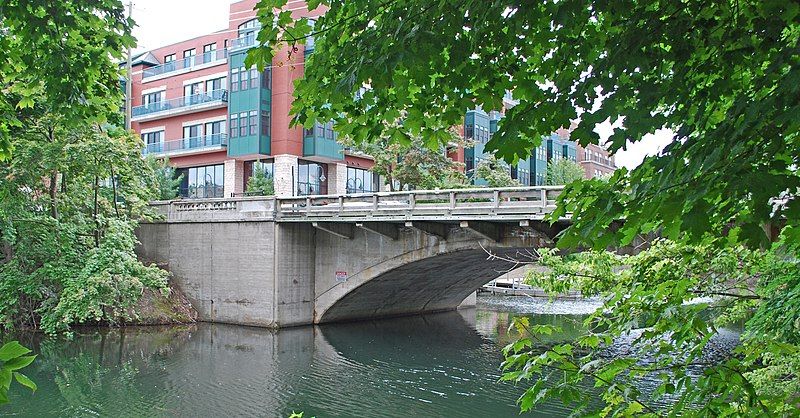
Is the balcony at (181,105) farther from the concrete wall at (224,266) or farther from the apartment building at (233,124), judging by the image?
the concrete wall at (224,266)

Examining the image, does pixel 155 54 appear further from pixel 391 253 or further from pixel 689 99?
pixel 689 99

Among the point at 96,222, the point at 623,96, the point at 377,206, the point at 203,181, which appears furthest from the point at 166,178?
the point at 623,96

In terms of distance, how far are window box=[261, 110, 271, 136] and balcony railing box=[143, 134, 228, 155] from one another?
2795 mm

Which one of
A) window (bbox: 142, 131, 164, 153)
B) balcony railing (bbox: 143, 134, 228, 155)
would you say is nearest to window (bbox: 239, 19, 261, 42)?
balcony railing (bbox: 143, 134, 228, 155)

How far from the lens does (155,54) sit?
4834 cm

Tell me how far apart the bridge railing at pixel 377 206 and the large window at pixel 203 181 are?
1012 centimetres

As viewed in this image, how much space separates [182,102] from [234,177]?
20.3 ft

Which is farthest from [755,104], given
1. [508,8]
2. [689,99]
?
[508,8]

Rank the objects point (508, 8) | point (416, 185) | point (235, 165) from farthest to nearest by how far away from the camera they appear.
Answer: point (235, 165), point (416, 185), point (508, 8)

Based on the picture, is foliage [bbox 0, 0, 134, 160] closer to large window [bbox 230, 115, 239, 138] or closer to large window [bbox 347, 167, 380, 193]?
large window [bbox 230, 115, 239, 138]

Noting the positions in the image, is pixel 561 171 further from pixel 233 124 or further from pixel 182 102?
pixel 182 102

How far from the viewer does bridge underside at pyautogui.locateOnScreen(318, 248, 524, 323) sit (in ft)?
92.4

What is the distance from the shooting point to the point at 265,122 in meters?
39.0

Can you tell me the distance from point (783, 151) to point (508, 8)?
1728 mm
